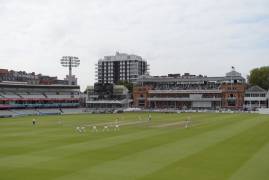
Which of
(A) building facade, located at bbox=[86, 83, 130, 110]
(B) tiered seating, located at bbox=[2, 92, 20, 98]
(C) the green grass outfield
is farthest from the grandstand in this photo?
(C) the green grass outfield

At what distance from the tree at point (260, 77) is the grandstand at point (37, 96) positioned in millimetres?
56946

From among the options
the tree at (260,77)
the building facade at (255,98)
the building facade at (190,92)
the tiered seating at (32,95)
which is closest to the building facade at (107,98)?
the building facade at (190,92)

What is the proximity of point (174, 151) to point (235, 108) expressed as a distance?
105326 mm

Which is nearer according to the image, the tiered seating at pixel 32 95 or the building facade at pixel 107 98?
the tiered seating at pixel 32 95

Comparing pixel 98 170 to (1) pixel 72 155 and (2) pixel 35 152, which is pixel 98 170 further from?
(2) pixel 35 152

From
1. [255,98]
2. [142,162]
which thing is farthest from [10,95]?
[142,162]

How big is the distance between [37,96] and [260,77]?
229 feet

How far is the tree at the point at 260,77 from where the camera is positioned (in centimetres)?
13500

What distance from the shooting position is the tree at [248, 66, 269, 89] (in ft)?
443

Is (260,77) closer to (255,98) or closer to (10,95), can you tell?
(255,98)

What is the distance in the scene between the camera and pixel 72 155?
2633 cm

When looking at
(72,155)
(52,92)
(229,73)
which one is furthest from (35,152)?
(229,73)

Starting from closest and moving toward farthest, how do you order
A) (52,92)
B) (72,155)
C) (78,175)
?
(78,175)
(72,155)
(52,92)

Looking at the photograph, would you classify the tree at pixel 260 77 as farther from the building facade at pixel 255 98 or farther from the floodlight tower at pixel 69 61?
the floodlight tower at pixel 69 61
